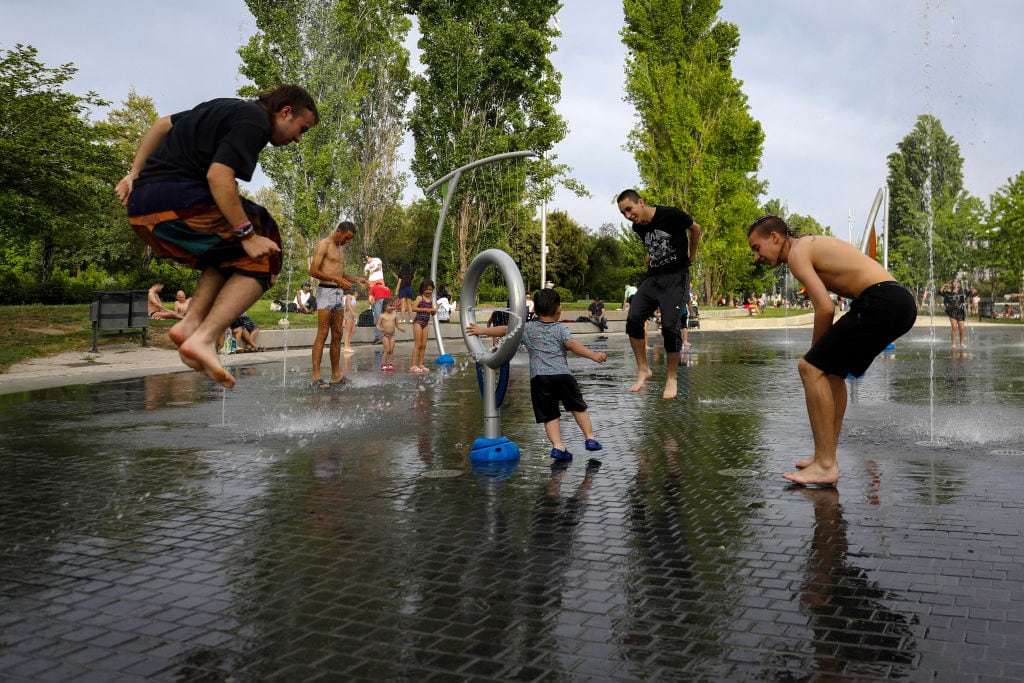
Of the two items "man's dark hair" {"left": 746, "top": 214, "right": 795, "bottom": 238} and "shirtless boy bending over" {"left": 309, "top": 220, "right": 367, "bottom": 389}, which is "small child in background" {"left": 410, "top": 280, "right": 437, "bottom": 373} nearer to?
"shirtless boy bending over" {"left": 309, "top": 220, "right": 367, "bottom": 389}

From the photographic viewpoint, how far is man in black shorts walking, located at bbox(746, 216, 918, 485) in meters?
5.86

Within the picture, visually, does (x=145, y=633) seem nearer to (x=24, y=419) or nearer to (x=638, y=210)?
(x=638, y=210)

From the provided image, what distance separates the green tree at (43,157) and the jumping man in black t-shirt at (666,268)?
55.9ft

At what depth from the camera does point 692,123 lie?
4559 centimetres

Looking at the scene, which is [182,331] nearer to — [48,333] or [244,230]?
[244,230]

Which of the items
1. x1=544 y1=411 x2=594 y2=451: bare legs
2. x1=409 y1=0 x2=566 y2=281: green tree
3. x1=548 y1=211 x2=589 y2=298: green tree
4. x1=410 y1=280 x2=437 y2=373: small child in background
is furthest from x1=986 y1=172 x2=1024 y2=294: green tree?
x1=544 y1=411 x2=594 y2=451: bare legs

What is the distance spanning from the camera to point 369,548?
450 centimetres

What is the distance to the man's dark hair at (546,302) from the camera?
7.15 m

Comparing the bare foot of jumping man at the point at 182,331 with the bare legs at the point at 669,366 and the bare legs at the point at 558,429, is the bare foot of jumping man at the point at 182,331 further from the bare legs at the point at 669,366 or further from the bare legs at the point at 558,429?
the bare legs at the point at 669,366

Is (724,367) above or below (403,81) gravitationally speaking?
below

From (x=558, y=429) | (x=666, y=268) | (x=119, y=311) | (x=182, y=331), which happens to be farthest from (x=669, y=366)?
(x=119, y=311)

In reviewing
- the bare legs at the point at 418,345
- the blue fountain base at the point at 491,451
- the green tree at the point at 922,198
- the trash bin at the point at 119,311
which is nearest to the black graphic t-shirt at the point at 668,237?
the blue fountain base at the point at 491,451

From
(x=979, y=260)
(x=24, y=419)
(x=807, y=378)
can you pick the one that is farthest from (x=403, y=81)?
(x=807, y=378)

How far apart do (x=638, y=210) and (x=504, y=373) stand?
2.00 metres
